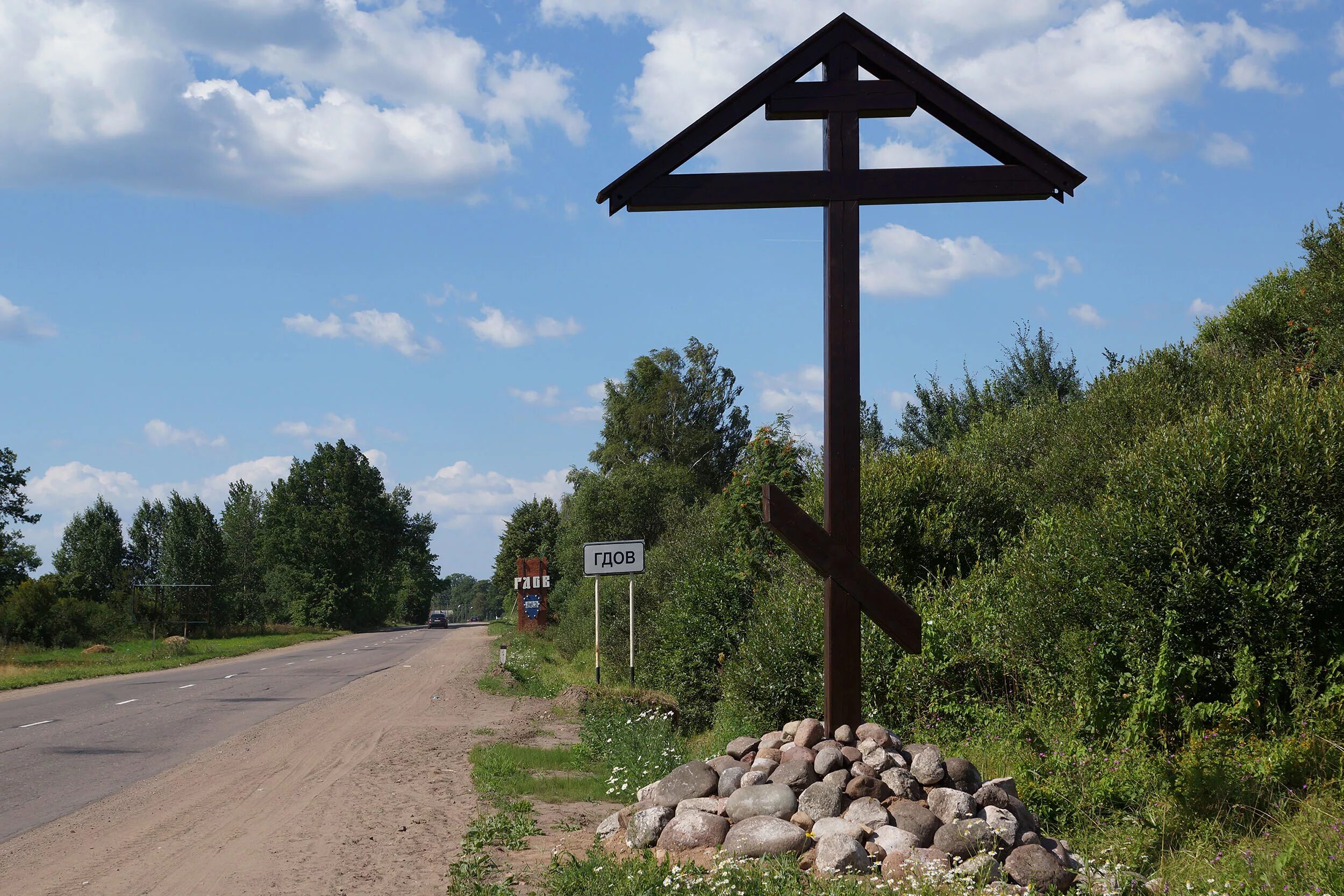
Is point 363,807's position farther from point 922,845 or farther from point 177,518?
point 177,518

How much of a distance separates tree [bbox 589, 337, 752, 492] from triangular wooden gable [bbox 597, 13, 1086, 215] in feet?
127

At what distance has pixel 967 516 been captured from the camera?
14.6 m

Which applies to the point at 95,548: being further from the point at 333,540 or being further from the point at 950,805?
the point at 950,805

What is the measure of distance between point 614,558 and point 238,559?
78.0 m

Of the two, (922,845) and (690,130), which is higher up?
(690,130)

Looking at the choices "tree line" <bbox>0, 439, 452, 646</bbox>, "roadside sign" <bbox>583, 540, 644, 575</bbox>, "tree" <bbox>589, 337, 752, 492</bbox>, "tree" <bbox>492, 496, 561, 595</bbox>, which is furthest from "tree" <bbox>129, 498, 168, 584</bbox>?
"roadside sign" <bbox>583, 540, 644, 575</bbox>

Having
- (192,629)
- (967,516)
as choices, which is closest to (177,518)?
(192,629)

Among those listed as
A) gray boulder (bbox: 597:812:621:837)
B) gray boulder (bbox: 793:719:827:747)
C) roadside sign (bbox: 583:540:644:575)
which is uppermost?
roadside sign (bbox: 583:540:644:575)

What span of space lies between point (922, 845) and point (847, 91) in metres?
4.97

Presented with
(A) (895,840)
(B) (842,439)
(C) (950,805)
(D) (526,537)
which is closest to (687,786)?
(A) (895,840)

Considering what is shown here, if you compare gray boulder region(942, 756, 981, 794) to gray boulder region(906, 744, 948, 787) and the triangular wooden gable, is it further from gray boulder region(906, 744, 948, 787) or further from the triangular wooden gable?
the triangular wooden gable

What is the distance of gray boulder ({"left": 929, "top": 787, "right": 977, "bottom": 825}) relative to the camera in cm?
578

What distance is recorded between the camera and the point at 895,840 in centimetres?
557

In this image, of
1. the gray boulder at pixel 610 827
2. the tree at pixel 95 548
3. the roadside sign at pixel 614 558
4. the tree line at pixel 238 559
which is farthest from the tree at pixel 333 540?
the gray boulder at pixel 610 827
